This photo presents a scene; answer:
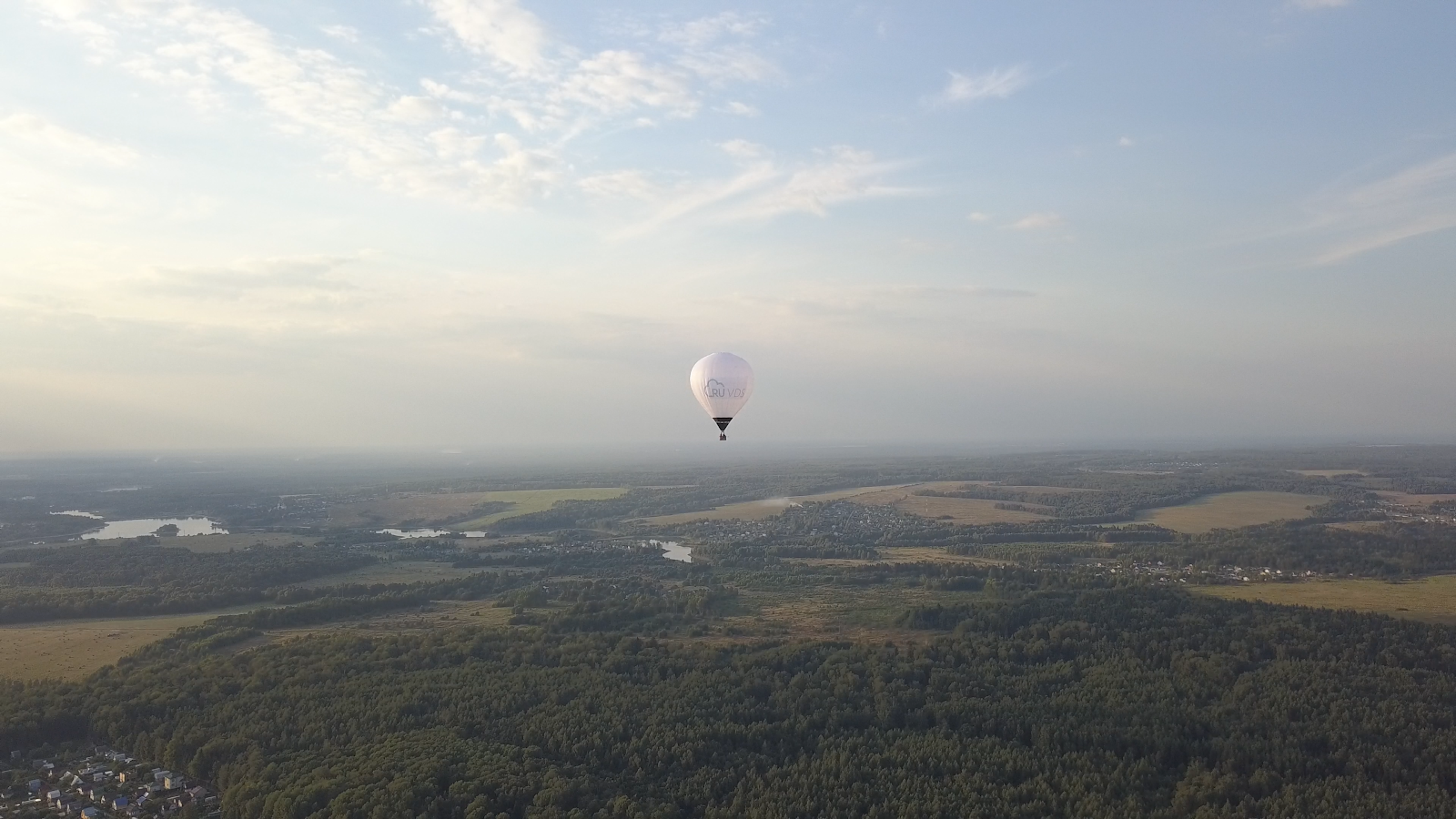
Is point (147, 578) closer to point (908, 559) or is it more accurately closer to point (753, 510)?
point (908, 559)

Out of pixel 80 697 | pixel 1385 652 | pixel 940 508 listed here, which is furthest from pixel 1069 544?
pixel 80 697

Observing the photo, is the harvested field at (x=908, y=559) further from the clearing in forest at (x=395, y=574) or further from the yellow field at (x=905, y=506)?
the clearing in forest at (x=395, y=574)

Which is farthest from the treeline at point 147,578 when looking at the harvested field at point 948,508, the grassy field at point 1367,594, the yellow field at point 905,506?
the grassy field at point 1367,594

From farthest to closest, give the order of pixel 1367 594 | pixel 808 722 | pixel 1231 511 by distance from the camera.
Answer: pixel 1231 511
pixel 1367 594
pixel 808 722

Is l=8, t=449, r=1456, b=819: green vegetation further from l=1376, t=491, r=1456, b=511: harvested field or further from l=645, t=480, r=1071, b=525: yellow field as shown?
l=1376, t=491, r=1456, b=511: harvested field

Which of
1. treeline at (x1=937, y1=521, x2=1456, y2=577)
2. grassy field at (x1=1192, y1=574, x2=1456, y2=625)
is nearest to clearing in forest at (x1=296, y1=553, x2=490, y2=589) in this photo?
treeline at (x1=937, y1=521, x2=1456, y2=577)

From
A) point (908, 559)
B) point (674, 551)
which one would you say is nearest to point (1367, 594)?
point (908, 559)
